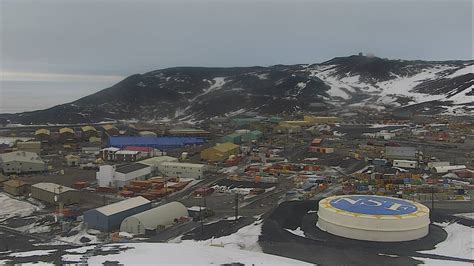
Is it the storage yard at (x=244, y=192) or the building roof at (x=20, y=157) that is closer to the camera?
the storage yard at (x=244, y=192)

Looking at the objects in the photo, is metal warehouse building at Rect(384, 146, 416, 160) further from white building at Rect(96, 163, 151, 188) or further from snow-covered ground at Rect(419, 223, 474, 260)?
white building at Rect(96, 163, 151, 188)

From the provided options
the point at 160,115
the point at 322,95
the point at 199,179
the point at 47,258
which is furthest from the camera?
the point at 322,95

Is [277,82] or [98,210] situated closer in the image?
[98,210]

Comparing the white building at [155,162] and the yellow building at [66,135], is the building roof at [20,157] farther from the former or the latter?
the yellow building at [66,135]

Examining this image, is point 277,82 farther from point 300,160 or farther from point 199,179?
point 199,179

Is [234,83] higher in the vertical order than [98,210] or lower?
higher

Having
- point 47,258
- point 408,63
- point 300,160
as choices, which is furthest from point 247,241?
point 408,63

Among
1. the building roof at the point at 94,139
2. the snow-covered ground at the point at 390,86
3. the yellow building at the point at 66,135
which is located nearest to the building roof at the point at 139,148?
the building roof at the point at 94,139

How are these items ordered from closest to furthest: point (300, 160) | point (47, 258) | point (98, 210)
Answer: point (47, 258), point (98, 210), point (300, 160)
